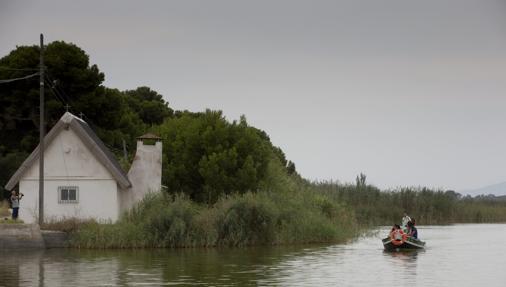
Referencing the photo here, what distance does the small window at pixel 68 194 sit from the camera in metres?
49.8

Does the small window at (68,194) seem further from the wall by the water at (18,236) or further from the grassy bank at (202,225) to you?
the wall by the water at (18,236)

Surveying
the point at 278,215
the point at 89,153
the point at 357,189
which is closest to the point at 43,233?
the point at 89,153

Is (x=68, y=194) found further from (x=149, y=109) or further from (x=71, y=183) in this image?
(x=149, y=109)

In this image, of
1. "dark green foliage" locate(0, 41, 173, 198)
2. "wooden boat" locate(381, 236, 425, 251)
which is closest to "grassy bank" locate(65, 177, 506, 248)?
"wooden boat" locate(381, 236, 425, 251)

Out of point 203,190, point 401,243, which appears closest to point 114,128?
point 203,190

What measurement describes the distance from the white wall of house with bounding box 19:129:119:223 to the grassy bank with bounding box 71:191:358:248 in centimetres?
216

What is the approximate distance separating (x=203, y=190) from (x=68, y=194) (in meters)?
8.77

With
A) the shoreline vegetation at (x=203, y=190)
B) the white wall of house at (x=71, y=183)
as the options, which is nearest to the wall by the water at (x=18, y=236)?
the shoreline vegetation at (x=203, y=190)

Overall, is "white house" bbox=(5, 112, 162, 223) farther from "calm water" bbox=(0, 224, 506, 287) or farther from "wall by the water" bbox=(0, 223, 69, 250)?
"calm water" bbox=(0, 224, 506, 287)

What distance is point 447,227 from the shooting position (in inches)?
2689

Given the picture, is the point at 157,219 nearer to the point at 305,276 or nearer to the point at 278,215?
the point at 278,215

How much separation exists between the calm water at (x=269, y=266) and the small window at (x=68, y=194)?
4831 millimetres

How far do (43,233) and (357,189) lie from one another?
93.8 feet

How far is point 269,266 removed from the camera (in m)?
37.1
